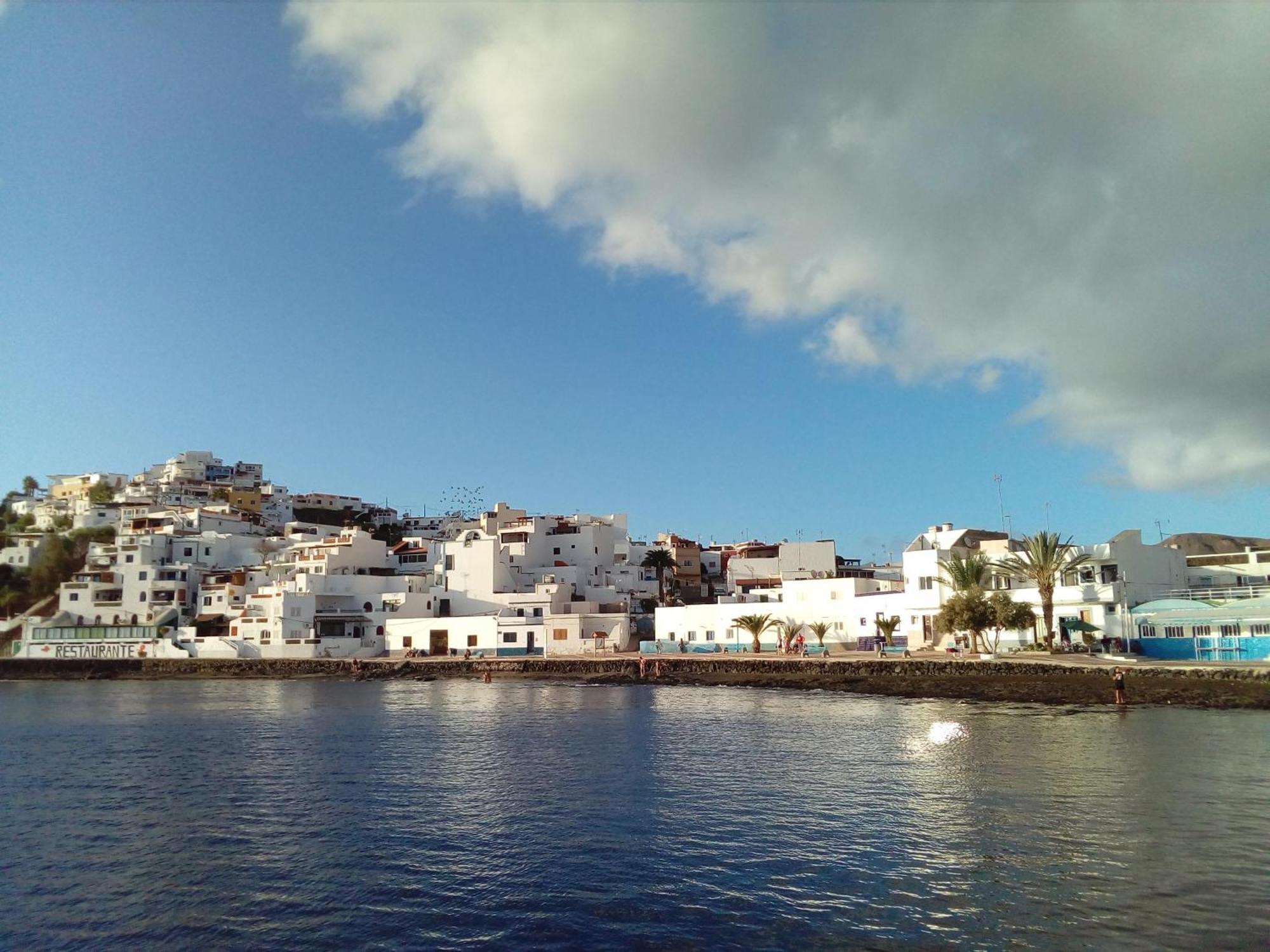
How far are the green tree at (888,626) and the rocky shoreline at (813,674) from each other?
518cm

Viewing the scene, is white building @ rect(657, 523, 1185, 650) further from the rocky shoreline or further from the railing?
the rocky shoreline

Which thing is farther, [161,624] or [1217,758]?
[161,624]

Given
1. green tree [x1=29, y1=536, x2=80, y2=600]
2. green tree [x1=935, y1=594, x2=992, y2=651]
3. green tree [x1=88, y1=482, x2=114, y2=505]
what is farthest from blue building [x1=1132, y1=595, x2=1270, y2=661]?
green tree [x1=88, y1=482, x2=114, y2=505]

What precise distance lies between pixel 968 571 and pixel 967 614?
3336 millimetres

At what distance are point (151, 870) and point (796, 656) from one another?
55.0 m

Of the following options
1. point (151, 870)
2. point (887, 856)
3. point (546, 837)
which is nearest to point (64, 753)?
point (151, 870)

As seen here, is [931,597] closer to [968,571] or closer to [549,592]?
[968,571]

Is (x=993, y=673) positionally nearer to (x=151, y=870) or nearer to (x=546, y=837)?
Answer: (x=546, y=837)

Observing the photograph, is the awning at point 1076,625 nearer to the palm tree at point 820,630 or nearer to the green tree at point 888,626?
the green tree at point 888,626

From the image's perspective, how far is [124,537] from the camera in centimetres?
9956

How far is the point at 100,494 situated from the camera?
134 metres

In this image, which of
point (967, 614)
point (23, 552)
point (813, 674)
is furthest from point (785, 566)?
point (23, 552)

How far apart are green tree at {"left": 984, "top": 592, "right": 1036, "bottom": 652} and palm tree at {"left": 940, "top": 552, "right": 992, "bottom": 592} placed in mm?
1829

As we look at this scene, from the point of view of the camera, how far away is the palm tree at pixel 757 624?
76.2 meters
